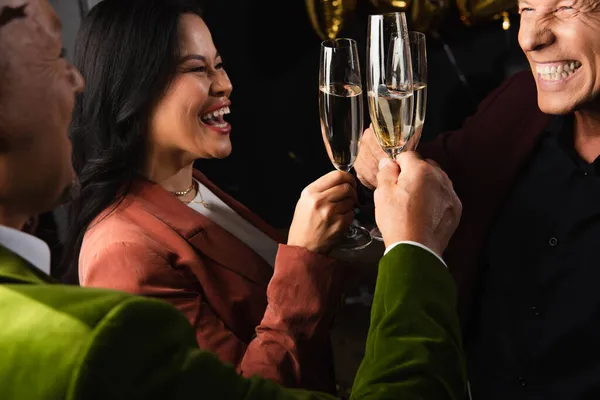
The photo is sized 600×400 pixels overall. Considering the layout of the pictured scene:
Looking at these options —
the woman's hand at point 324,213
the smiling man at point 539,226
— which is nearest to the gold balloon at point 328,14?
the smiling man at point 539,226

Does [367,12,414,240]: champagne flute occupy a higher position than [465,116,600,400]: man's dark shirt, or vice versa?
[367,12,414,240]: champagne flute

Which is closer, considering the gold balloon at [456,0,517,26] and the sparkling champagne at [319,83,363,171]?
the sparkling champagne at [319,83,363,171]

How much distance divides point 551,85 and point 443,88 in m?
0.86

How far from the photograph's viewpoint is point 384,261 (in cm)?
81

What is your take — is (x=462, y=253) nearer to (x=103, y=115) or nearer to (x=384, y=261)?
(x=384, y=261)

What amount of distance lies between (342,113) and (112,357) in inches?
22.6

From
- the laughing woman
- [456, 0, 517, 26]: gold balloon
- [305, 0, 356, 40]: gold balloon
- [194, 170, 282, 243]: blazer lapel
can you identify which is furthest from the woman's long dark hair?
[456, 0, 517, 26]: gold balloon

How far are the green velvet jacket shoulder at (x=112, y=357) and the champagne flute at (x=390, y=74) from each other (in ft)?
1.27

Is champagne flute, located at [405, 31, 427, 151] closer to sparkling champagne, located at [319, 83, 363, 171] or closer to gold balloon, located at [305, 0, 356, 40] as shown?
sparkling champagne, located at [319, 83, 363, 171]

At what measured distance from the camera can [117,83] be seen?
112cm

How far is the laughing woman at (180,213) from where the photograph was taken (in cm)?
97

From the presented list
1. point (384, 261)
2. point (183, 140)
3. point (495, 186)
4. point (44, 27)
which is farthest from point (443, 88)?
point (44, 27)

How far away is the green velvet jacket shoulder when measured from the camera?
1.66 ft

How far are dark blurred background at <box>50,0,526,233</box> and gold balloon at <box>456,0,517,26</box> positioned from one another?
6cm
